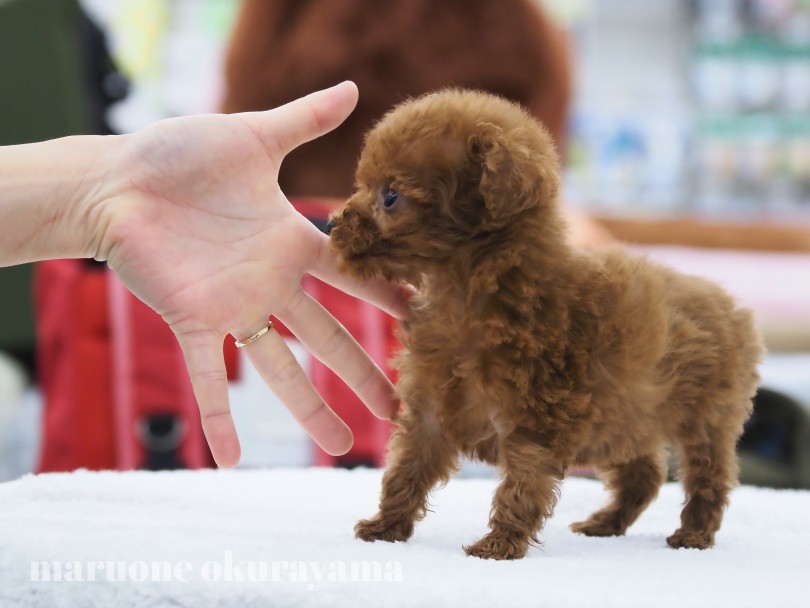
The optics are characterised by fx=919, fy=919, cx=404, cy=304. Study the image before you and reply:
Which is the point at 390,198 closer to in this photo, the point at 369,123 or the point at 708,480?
the point at 708,480

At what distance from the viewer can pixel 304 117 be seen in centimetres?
129

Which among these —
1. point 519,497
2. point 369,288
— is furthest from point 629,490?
point 369,288

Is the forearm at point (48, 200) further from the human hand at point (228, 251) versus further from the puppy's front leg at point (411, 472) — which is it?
the puppy's front leg at point (411, 472)

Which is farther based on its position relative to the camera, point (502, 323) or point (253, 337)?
point (253, 337)

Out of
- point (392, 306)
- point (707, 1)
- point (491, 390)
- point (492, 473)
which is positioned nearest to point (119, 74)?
point (492, 473)

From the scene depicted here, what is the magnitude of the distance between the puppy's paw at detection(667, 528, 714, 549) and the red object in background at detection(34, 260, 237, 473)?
3.55 feet

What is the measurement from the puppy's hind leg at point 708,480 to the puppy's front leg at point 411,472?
1.08ft

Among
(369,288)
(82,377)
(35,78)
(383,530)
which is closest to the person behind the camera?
(383,530)

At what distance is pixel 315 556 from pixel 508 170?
0.49 m

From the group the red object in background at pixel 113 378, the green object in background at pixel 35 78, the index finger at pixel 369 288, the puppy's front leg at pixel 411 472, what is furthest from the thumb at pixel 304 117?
the green object in background at pixel 35 78

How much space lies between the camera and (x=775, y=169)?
13.8 ft

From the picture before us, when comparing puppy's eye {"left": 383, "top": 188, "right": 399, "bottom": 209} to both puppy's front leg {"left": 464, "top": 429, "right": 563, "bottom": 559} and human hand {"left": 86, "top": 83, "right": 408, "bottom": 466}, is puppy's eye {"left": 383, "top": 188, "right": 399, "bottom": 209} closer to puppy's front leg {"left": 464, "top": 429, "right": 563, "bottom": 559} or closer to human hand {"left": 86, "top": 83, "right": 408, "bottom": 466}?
human hand {"left": 86, "top": 83, "right": 408, "bottom": 466}

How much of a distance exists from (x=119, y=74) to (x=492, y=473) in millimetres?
1725

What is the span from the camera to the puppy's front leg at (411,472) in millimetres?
1174
